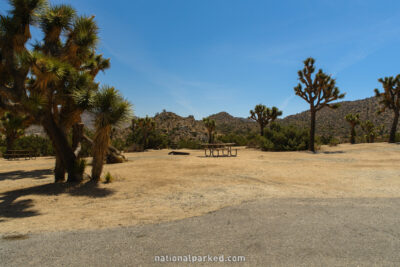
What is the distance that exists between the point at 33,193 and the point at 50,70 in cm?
342

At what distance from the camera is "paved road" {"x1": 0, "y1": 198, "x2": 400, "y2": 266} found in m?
2.56

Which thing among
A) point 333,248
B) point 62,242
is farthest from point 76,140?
point 333,248

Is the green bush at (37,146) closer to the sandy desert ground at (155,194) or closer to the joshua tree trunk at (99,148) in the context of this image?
the sandy desert ground at (155,194)

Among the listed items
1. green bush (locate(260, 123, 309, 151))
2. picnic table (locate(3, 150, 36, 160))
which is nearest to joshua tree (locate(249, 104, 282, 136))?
green bush (locate(260, 123, 309, 151))

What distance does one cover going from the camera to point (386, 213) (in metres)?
3.94

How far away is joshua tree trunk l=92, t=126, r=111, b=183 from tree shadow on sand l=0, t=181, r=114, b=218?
0.38 meters

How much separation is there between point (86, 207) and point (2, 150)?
19.7 m

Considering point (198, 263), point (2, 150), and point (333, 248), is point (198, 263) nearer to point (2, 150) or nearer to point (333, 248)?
point (333, 248)

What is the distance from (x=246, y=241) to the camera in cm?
298

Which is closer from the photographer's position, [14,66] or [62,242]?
[62,242]

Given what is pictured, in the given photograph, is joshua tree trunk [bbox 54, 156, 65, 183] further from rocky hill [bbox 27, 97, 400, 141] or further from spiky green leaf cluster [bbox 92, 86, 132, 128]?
rocky hill [bbox 27, 97, 400, 141]

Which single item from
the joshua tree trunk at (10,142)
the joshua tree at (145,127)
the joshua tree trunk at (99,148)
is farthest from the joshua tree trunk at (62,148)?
the joshua tree at (145,127)

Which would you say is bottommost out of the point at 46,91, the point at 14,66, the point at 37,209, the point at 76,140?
the point at 37,209

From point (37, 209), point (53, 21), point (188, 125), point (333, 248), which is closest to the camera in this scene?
point (333, 248)
